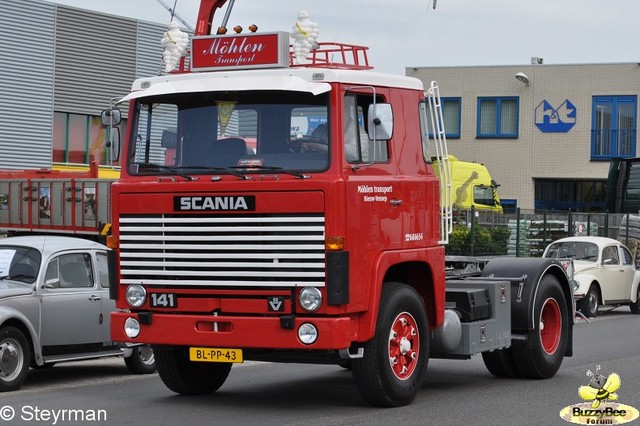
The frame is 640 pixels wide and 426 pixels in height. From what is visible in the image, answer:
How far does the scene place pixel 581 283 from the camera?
23875mm

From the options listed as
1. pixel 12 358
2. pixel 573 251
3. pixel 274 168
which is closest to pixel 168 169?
pixel 274 168

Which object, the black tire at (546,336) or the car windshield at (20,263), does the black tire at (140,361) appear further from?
the black tire at (546,336)

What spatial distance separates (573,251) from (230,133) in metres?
16.0

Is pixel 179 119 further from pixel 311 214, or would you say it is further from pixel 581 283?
pixel 581 283

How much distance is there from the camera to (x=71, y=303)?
13.4 meters

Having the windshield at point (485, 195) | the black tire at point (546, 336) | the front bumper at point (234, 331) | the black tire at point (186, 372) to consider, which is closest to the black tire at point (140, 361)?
the black tire at point (186, 372)

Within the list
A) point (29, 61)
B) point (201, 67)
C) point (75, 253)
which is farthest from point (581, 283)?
point (29, 61)

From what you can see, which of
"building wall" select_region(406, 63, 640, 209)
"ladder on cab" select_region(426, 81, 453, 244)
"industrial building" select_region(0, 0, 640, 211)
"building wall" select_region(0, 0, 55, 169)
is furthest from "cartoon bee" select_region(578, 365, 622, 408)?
"building wall" select_region(406, 63, 640, 209)

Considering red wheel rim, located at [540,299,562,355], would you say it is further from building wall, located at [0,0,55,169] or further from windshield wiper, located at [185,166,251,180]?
building wall, located at [0,0,55,169]

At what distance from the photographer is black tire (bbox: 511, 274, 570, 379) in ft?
42.8

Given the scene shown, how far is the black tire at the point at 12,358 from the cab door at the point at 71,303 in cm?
42

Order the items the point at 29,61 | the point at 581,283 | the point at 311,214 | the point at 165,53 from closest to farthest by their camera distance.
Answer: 1. the point at 311,214
2. the point at 165,53
3. the point at 581,283
4. the point at 29,61

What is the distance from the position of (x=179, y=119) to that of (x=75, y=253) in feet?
11.6

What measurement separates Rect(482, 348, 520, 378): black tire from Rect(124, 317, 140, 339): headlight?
4326 millimetres
